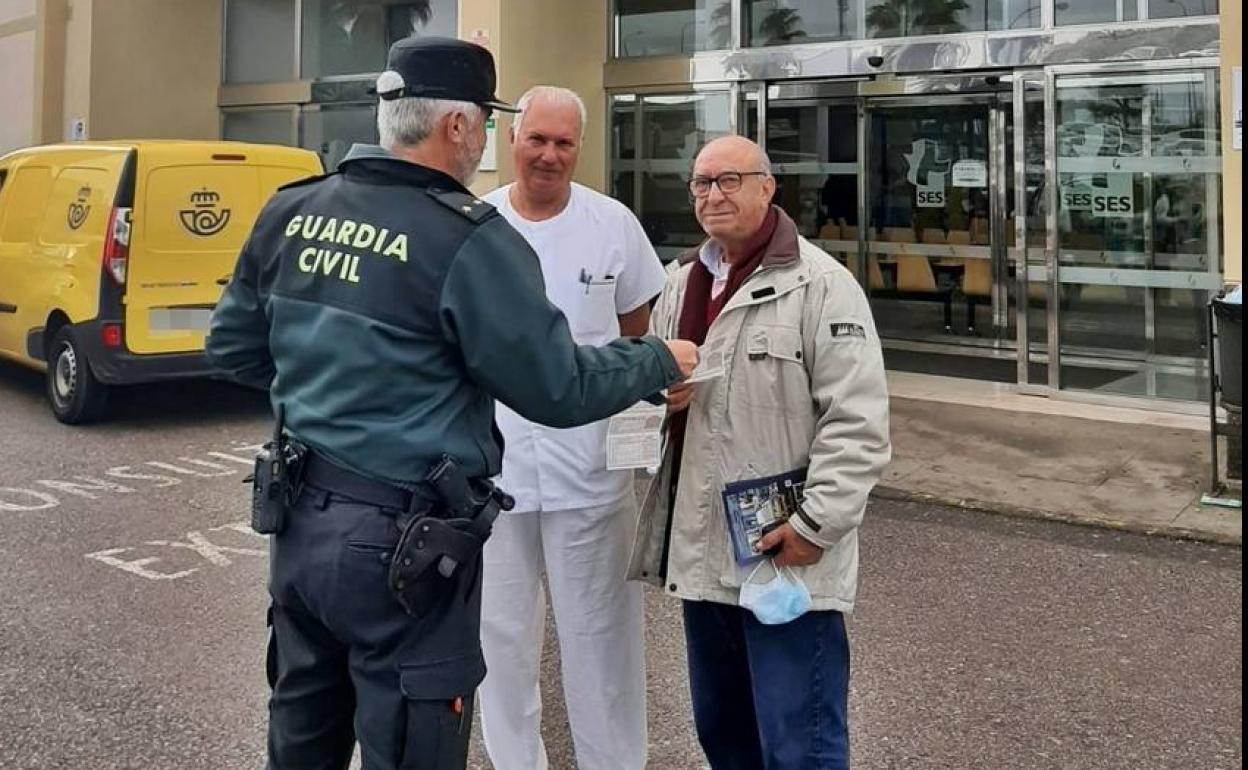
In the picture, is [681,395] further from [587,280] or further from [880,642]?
[880,642]

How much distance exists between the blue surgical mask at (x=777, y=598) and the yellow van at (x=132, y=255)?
5.78 metres

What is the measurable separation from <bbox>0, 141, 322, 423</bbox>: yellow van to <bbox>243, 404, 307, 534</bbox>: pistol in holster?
5.68 metres

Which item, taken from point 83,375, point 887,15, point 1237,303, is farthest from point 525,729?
point 887,15

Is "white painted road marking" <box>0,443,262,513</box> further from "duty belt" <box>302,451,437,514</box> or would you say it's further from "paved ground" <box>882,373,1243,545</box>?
"duty belt" <box>302,451,437,514</box>

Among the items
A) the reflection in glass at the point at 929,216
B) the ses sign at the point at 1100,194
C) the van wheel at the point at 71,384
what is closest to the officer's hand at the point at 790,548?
Result: the van wheel at the point at 71,384

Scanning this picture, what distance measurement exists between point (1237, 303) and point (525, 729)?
4.58m

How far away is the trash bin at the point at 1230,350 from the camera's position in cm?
591

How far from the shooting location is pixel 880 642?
171 inches

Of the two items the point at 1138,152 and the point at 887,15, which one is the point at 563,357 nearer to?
the point at 1138,152

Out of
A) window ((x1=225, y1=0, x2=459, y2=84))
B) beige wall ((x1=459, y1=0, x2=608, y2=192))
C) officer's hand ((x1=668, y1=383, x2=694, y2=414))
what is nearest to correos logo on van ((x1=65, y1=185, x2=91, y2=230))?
beige wall ((x1=459, y1=0, x2=608, y2=192))

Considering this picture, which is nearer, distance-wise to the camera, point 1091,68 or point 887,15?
point 1091,68

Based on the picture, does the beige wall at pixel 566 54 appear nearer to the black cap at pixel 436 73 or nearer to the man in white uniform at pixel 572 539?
the man in white uniform at pixel 572 539

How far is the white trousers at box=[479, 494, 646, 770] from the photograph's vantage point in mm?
2957

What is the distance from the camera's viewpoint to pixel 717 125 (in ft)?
35.3
